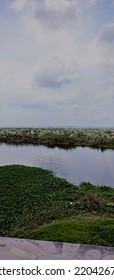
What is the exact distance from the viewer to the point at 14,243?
167 inches

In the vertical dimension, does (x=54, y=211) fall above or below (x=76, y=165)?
A: above

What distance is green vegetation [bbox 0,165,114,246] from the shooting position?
5.50m

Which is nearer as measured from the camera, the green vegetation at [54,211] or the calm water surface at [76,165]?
→ the green vegetation at [54,211]

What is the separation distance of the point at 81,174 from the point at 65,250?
10.4m

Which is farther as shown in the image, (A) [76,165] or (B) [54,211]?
(A) [76,165]

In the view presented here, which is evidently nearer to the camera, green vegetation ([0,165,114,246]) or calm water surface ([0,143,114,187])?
green vegetation ([0,165,114,246])

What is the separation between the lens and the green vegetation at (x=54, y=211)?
5500 millimetres

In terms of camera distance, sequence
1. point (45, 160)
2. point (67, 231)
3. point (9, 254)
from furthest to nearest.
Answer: point (45, 160), point (67, 231), point (9, 254)

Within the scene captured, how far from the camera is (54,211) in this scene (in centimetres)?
736
